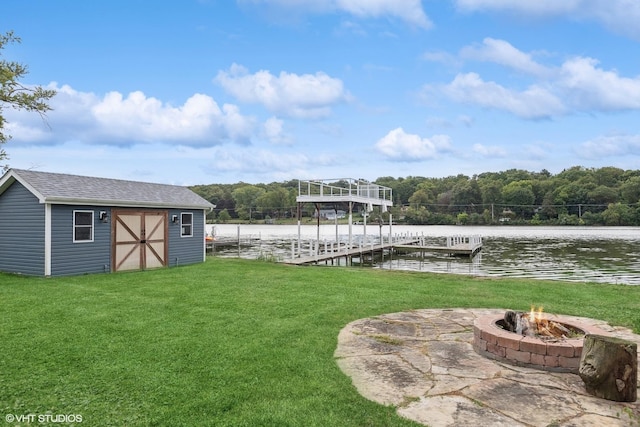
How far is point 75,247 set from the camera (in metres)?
12.6

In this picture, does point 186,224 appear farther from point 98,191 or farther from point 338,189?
point 338,189

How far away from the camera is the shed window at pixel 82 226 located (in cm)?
1265

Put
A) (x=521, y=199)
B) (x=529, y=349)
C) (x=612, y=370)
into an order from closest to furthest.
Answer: (x=612, y=370) < (x=529, y=349) < (x=521, y=199)

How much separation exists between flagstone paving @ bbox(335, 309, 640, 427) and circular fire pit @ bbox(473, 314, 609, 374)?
109 mm

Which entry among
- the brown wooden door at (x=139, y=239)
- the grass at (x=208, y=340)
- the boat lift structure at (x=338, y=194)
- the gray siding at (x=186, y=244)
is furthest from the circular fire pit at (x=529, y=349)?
the boat lift structure at (x=338, y=194)

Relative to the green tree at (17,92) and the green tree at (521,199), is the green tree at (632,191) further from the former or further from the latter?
the green tree at (17,92)

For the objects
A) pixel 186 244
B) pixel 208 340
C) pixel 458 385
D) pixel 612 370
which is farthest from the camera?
pixel 186 244

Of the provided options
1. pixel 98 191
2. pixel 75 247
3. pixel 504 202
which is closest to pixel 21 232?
pixel 75 247

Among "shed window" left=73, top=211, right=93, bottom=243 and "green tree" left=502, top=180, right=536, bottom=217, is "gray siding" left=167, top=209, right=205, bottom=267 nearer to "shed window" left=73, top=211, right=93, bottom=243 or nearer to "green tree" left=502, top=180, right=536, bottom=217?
"shed window" left=73, top=211, right=93, bottom=243

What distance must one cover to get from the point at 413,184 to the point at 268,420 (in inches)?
4923

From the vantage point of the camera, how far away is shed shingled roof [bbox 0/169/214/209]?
12.1 m

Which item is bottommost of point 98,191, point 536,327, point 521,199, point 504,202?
point 536,327

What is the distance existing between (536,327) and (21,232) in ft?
47.1

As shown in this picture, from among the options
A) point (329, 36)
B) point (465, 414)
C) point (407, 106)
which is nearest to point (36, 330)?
point (465, 414)
